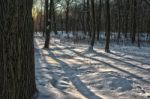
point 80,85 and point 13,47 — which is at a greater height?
point 13,47

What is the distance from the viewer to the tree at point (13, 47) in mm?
3547

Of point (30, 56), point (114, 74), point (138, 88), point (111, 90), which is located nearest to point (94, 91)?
point (111, 90)

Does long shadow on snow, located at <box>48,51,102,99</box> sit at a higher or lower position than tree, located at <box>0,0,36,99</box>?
lower

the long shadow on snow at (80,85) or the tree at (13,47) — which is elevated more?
the tree at (13,47)

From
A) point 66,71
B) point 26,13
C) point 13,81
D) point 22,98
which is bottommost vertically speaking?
point 66,71

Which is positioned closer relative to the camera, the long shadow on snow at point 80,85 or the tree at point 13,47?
the tree at point 13,47

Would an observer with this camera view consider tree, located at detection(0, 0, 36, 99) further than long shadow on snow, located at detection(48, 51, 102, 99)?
No

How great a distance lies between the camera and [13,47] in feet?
11.9

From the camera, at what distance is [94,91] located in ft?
25.0

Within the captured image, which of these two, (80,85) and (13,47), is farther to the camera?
(80,85)

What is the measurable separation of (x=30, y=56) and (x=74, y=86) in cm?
410

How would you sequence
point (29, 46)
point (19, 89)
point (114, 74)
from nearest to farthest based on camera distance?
point (19, 89) → point (29, 46) → point (114, 74)

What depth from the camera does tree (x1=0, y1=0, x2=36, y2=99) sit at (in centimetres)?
355

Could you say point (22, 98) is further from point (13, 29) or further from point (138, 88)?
point (138, 88)
